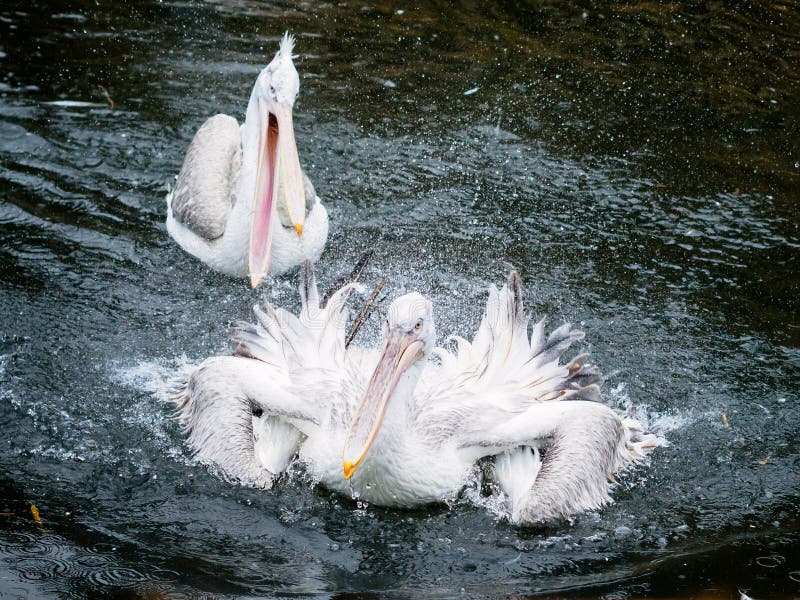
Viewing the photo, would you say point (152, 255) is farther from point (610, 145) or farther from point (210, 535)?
point (610, 145)

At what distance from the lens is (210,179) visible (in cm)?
565

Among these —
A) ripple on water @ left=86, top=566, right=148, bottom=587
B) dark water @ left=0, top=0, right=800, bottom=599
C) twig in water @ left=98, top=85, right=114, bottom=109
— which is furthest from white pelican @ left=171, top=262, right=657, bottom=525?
twig in water @ left=98, top=85, right=114, bottom=109

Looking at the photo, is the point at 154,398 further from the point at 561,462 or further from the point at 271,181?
the point at 561,462

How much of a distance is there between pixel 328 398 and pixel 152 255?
2109 mm

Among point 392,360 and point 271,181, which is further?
point 271,181

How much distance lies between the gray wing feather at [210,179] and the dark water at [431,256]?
258mm

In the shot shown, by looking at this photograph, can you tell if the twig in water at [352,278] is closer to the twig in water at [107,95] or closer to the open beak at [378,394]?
the open beak at [378,394]

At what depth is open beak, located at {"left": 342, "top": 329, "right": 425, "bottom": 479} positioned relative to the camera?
344 centimetres

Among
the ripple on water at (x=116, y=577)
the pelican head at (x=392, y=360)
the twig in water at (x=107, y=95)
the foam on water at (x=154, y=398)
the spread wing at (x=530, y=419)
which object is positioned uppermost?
the twig in water at (x=107, y=95)

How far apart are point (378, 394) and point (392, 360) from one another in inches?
5.4

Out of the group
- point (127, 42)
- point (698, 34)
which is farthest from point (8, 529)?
point (698, 34)

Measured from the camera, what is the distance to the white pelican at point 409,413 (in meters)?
3.66

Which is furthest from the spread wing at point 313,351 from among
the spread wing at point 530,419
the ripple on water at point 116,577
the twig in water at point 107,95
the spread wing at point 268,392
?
the twig in water at point 107,95

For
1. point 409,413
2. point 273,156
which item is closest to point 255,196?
point 273,156
